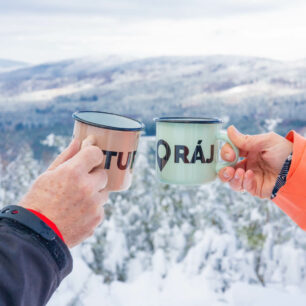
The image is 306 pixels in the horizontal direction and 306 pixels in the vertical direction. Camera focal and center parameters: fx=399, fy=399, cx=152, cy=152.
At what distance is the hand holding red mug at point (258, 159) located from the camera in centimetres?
101

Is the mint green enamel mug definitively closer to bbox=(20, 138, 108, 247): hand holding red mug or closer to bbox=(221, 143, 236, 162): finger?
bbox=(221, 143, 236, 162): finger

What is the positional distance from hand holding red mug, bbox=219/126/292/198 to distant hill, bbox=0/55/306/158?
1130mm

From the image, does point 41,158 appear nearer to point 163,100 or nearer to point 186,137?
point 163,100

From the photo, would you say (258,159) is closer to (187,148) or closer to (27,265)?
(187,148)

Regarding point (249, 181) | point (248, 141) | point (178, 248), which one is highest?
point (248, 141)

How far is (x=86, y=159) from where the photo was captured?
27.5 inches

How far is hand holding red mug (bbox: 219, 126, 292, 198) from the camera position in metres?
1.01

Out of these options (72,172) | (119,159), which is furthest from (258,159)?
(72,172)

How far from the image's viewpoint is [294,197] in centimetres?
99

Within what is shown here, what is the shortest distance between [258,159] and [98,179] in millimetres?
A: 560

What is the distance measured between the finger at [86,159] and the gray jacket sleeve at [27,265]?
0.46 feet

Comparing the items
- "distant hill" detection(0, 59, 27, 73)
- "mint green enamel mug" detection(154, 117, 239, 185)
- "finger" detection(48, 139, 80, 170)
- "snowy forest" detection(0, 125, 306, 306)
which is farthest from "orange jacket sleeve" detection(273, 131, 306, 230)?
A: "distant hill" detection(0, 59, 27, 73)

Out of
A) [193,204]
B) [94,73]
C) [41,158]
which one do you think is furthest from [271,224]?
[94,73]

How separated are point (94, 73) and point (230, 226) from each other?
1.37 meters
